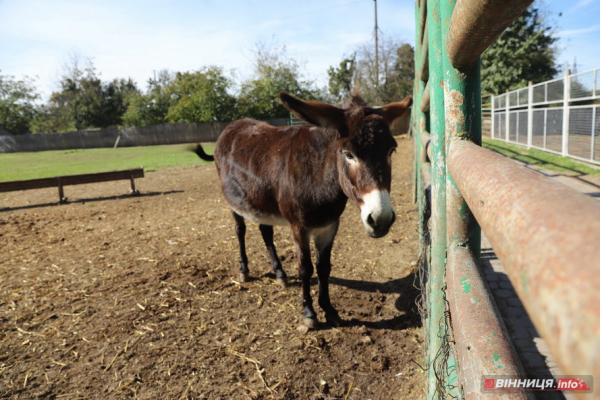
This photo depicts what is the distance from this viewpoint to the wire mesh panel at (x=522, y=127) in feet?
43.3

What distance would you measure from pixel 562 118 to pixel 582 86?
0.97m

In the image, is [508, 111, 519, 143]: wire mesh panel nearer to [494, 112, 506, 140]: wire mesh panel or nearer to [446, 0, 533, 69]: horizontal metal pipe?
[494, 112, 506, 140]: wire mesh panel

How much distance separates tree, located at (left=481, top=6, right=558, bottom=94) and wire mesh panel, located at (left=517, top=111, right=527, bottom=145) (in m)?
12.1

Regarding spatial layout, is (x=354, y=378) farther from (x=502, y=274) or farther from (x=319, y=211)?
(x=502, y=274)

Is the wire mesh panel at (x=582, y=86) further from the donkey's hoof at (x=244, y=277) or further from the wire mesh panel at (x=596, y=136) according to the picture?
the donkey's hoof at (x=244, y=277)

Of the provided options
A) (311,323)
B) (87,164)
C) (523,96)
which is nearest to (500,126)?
(523,96)

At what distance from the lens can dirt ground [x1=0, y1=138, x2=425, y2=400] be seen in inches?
99.3

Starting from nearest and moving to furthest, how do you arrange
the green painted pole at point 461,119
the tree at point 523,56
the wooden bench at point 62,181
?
1. the green painted pole at point 461,119
2. the wooden bench at point 62,181
3. the tree at point 523,56

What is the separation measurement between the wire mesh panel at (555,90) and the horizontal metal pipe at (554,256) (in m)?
12.3

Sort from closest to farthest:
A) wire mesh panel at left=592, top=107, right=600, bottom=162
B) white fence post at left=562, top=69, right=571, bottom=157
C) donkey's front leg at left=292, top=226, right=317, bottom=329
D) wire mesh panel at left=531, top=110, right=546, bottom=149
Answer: donkey's front leg at left=292, top=226, right=317, bottom=329 → wire mesh panel at left=592, top=107, right=600, bottom=162 → white fence post at left=562, top=69, right=571, bottom=157 → wire mesh panel at left=531, top=110, right=546, bottom=149

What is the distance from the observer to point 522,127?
1354 cm

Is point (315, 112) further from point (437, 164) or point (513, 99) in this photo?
point (513, 99)

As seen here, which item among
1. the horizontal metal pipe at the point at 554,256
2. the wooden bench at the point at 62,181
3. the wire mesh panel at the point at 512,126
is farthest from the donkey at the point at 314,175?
the wire mesh panel at the point at 512,126

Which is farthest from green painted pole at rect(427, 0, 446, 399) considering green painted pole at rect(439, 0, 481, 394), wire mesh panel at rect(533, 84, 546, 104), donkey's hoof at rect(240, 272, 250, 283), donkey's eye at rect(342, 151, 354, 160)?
wire mesh panel at rect(533, 84, 546, 104)
